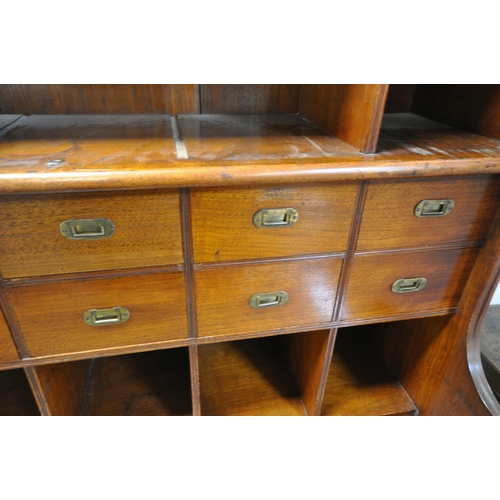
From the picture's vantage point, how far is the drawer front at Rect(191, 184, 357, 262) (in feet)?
2.39

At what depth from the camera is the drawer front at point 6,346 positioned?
76 cm

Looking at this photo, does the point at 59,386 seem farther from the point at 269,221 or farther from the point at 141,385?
the point at 269,221

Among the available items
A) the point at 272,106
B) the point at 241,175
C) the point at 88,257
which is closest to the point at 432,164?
the point at 241,175

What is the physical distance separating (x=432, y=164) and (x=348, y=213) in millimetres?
191

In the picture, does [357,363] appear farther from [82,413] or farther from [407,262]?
[82,413]

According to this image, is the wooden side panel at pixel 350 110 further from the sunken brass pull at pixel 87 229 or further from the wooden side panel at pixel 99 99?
the sunken brass pull at pixel 87 229

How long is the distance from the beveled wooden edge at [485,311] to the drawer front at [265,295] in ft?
1.26

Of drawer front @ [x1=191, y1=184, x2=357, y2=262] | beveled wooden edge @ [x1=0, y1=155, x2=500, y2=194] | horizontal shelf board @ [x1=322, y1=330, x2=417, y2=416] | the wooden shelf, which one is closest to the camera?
beveled wooden edge @ [x1=0, y1=155, x2=500, y2=194]

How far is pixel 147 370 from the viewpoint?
129 centimetres

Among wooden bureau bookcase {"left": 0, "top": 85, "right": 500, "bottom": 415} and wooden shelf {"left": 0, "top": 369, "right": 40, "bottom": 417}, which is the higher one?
wooden bureau bookcase {"left": 0, "top": 85, "right": 500, "bottom": 415}

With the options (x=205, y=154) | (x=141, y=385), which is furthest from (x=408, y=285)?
(x=141, y=385)

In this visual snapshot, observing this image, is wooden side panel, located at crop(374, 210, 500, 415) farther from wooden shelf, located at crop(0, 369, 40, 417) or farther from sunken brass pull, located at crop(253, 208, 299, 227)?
wooden shelf, located at crop(0, 369, 40, 417)

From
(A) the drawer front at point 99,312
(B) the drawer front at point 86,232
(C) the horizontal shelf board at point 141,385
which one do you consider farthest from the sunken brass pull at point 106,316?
(C) the horizontal shelf board at point 141,385

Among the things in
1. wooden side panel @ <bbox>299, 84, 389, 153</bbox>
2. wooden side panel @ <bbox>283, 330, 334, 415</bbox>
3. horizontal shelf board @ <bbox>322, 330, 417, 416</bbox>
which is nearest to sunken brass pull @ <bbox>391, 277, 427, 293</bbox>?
wooden side panel @ <bbox>283, 330, 334, 415</bbox>
